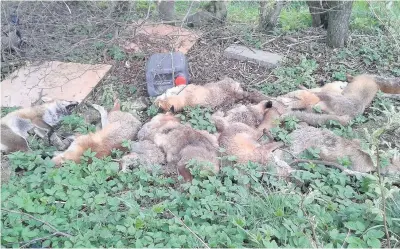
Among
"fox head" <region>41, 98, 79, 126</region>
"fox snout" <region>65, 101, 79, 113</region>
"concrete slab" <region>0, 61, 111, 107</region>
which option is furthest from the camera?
"concrete slab" <region>0, 61, 111, 107</region>

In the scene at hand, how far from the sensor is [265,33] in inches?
244

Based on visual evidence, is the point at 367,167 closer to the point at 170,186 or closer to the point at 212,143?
the point at 212,143

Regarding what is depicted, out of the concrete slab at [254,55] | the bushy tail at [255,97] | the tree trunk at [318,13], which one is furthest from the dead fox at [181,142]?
the tree trunk at [318,13]

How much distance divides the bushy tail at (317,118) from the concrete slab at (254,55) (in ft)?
3.98

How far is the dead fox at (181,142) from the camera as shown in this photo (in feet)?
12.4

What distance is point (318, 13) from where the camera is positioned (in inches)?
240

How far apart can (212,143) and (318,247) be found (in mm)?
1503

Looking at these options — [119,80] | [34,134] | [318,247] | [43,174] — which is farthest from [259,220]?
[119,80]

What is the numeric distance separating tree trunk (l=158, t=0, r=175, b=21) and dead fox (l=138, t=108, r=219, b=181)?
8.14 feet

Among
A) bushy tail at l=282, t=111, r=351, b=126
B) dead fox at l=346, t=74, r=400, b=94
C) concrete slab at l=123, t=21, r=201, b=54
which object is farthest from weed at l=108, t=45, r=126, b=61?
dead fox at l=346, t=74, r=400, b=94

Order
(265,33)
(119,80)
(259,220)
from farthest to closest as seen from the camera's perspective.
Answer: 1. (265,33)
2. (119,80)
3. (259,220)

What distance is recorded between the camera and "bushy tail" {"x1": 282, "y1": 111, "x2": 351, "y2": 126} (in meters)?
4.40

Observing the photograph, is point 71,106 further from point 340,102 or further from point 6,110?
point 340,102

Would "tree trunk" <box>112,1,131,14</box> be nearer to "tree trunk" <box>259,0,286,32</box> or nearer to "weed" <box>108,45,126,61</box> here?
"weed" <box>108,45,126,61</box>
